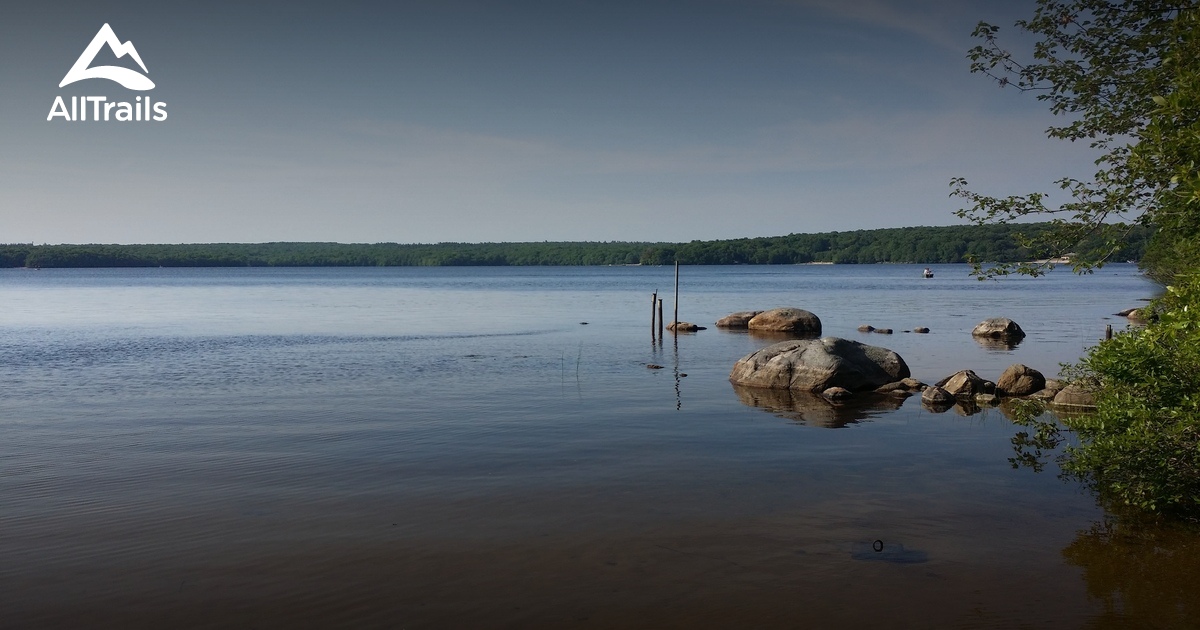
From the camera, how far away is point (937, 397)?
20.1 meters

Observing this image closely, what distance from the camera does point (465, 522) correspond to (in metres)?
10.9

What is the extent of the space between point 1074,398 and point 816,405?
209 inches

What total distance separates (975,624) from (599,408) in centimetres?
1255

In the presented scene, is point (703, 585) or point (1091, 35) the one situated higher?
point (1091, 35)

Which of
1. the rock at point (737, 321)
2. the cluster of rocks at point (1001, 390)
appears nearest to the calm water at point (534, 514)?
the cluster of rocks at point (1001, 390)

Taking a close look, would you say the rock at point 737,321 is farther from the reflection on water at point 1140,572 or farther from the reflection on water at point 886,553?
the reflection on water at point 886,553

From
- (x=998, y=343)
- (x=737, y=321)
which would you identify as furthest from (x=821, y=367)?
(x=737, y=321)

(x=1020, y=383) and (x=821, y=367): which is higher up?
(x=821, y=367)

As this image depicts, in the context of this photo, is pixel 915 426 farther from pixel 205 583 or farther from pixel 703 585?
pixel 205 583

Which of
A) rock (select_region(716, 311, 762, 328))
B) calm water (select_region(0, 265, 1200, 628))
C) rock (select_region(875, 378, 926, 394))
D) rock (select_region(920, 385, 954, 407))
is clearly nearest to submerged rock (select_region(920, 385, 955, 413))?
rock (select_region(920, 385, 954, 407))

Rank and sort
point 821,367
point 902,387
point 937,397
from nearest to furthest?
point 937,397, point 902,387, point 821,367

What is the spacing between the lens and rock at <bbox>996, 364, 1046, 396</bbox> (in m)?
21.1

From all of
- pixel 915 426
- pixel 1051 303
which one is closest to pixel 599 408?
pixel 915 426

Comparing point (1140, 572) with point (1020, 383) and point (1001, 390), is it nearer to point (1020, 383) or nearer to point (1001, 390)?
point (1001, 390)
